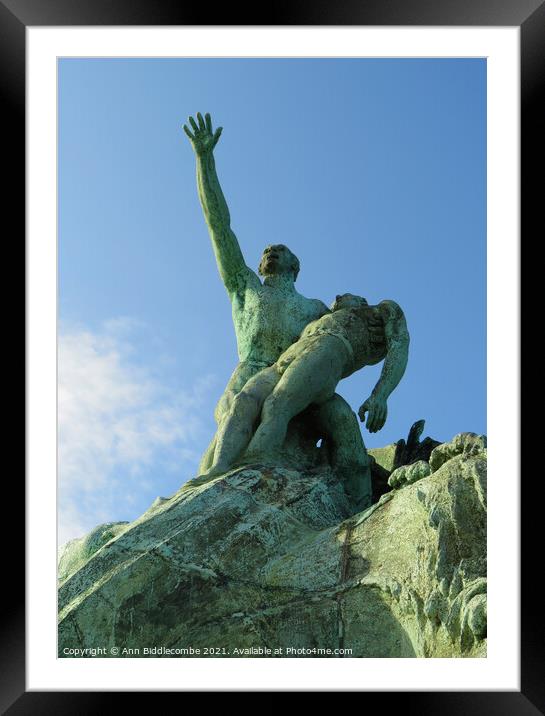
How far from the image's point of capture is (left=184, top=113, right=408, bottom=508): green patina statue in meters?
12.8

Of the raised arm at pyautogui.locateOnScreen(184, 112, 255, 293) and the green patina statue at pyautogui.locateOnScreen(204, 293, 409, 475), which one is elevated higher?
the raised arm at pyautogui.locateOnScreen(184, 112, 255, 293)

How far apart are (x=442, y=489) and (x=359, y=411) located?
2.99 m

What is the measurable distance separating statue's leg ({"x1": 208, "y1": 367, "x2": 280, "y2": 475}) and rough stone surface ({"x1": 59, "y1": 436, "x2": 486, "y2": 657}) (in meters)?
0.51

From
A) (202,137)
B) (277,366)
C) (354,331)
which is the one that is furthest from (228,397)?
(202,137)

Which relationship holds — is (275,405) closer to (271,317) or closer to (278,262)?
(271,317)

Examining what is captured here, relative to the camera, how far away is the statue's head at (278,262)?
48.0ft

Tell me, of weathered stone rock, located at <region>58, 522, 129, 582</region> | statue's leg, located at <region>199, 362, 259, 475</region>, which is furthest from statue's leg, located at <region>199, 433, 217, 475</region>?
weathered stone rock, located at <region>58, 522, 129, 582</region>

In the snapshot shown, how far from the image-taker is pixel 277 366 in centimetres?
1341

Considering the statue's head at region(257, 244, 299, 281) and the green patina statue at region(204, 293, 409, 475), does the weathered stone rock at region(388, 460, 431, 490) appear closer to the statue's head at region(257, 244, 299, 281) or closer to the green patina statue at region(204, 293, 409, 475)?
the green patina statue at region(204, 293, 409, 475)

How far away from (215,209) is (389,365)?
2394 mm

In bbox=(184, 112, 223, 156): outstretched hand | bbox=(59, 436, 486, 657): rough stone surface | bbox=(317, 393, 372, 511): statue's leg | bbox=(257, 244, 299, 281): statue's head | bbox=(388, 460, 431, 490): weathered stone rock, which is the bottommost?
bbox=(59, 436, 486, 657): rough stone surface

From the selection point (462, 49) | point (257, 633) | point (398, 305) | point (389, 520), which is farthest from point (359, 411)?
point (462, 49)

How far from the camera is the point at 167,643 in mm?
10688
